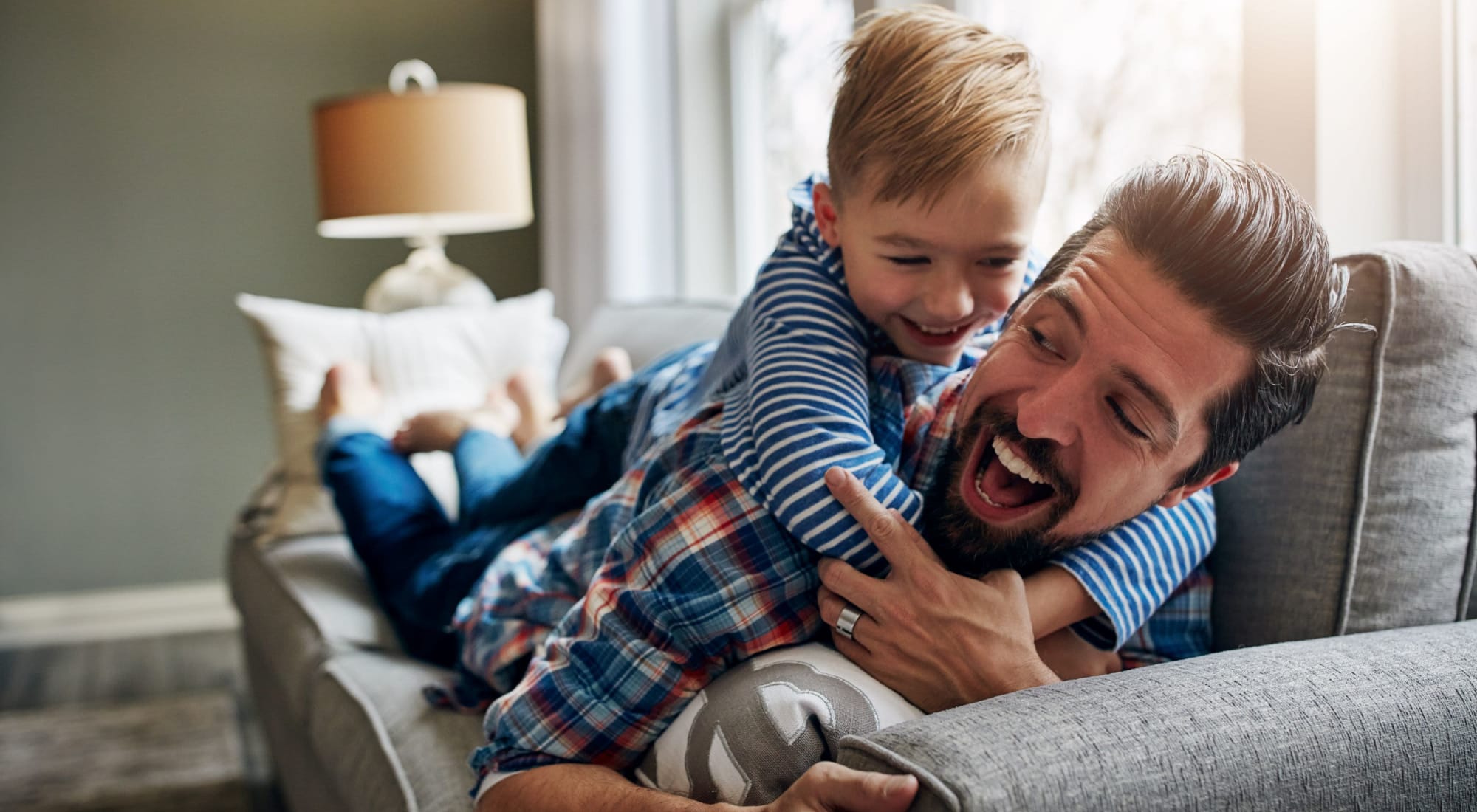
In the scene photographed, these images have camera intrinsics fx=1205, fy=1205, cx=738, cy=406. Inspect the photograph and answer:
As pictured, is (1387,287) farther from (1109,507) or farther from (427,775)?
(427,775)

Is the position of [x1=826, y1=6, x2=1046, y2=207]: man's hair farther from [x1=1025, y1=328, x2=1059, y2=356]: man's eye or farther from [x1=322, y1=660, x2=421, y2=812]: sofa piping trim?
[x1=322, y1=660, x2=421, y2=812]: sofa piping trim

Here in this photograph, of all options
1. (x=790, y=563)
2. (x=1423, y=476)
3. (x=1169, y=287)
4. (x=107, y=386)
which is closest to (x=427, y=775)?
(x=790, y=563)

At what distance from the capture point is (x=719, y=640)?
999 mm

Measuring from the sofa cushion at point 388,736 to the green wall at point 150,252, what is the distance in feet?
8.60

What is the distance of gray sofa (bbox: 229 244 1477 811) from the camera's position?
29.3 inches

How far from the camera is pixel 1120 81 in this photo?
84.8 inches

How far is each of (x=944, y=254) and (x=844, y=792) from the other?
550 mm

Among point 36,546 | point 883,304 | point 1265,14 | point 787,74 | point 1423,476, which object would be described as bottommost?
point 36,546

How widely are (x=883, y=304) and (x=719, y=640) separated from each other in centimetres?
36

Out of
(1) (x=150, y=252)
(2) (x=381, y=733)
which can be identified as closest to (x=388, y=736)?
(2) (x=381, y=733)

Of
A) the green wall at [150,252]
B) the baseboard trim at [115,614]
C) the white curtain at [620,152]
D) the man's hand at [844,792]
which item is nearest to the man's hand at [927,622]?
the man's hand at [844,792]

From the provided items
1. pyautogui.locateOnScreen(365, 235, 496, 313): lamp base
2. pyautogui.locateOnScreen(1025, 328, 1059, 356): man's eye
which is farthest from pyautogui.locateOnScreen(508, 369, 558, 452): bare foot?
pyautogui.locateOnScreen(1025, 328, 1059, 356): man's eye

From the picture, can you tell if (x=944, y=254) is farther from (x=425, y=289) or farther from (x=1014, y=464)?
(x=425, y=289)

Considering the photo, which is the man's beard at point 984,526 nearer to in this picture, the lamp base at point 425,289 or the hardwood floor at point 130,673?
the hardwood floor at point 130,673
